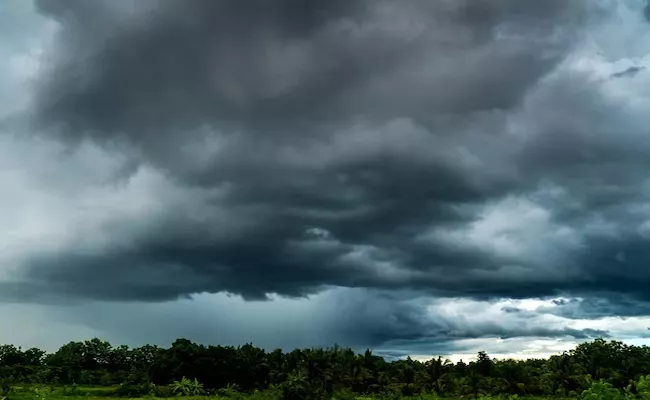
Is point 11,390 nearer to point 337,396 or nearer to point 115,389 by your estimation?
point 115,389

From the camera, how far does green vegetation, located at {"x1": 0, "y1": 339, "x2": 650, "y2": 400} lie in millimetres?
109625

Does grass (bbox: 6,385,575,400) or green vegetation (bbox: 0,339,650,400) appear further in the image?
green vegetation (bbox: 0,339,650,400)

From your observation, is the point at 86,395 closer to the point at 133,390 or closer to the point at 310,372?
the point at 133,390

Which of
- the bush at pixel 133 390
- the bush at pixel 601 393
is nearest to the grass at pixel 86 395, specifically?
the bush at pixel 133 390

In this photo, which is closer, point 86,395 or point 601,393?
point 601,393

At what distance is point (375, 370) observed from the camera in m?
126

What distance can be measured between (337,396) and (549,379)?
64719 millimetres

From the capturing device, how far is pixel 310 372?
11319 cm

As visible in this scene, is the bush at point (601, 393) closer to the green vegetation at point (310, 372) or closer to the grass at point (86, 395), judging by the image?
the grass at point (86, 395)

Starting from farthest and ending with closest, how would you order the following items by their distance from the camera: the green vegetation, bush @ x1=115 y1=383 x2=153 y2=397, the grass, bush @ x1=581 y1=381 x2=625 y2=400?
the green vegetation, bush @ x1=115 y1=383 x2=153 y2=397, the grass, bush @ x1=581 y1=381 x2=625 y2=400

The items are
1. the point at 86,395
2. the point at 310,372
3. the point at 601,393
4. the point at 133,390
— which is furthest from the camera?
the point at 310,372

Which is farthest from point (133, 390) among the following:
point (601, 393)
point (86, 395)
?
point (601, 393)

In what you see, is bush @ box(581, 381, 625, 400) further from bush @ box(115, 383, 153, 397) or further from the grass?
bush @ box(115, 383, 153, 397)

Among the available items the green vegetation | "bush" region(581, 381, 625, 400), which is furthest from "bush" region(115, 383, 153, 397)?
"bush" region(581, 381, 625, 400)
